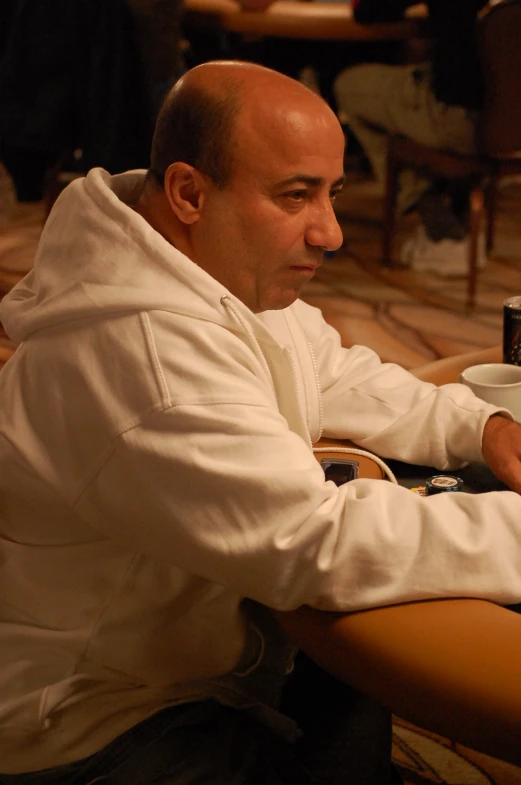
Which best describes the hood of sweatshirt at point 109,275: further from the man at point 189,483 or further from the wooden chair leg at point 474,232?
the wooden chair leg at point 474,232

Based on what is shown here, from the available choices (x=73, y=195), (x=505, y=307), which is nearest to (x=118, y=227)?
(x=73, y=195)

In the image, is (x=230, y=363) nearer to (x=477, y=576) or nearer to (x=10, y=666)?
(x=477, y=576)

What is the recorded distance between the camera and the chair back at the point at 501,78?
116 inches

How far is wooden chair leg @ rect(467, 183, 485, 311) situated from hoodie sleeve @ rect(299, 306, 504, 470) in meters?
2.15

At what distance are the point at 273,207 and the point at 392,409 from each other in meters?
0.33

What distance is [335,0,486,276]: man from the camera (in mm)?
3080

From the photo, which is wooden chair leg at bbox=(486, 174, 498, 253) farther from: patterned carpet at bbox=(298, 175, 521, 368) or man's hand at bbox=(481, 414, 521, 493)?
man's hand at bbox=(481, 414, 521, 493)

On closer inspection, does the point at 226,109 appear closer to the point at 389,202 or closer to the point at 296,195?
the point at 296,195

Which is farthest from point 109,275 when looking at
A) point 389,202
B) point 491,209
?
point 491,209

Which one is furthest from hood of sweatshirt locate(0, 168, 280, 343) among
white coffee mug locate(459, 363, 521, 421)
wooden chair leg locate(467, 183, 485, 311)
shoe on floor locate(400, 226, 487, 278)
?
shoe on floor locate(400, 226, 487, 278)

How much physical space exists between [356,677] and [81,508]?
0.31m

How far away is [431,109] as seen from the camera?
3.25m

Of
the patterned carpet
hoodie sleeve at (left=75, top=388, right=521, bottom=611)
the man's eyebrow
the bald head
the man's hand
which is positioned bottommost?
the patterned carpet

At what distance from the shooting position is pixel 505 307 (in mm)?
1305
